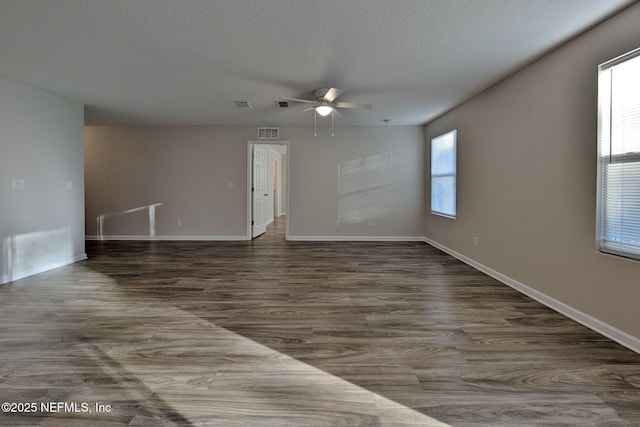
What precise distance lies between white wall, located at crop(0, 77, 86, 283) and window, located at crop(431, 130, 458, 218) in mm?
5870

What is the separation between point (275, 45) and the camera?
9.38 ft

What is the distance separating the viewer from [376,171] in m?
6.62

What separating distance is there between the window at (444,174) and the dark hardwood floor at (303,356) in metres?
1.92

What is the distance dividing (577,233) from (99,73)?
5039 mm

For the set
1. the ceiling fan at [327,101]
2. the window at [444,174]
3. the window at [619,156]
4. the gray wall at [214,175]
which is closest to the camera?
the window at [619,156]

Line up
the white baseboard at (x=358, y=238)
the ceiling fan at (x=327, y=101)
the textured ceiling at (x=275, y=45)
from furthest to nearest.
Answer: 1. the white baseboard at (x=358, y=238)
2. the ceiling fan at (x=327, y=101)
3. the textured ceiling at (x=275, y=45)

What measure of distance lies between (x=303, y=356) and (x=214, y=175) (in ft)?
17.4

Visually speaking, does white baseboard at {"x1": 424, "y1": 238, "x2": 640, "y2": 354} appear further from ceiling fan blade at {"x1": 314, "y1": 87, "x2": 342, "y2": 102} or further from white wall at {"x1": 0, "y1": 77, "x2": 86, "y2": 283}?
white wall at {"x1": 0, "y1": 77, "x2": 86, "y2": 283}

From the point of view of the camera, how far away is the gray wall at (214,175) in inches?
257

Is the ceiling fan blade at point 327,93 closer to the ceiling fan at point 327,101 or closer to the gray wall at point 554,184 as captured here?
the ceiling fan at point 327,101

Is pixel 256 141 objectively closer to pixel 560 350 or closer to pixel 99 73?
pixel 99 73

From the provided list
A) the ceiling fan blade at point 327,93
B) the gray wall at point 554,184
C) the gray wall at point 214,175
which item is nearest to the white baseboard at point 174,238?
the gray wall at point 214,175

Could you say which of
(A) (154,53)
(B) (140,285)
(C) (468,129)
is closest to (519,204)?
(C) (468,129)

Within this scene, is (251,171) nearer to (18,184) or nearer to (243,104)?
(243,104)
